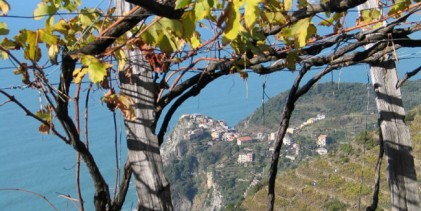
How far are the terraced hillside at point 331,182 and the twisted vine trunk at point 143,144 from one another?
62.9 feet

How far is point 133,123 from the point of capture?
5.11 feet

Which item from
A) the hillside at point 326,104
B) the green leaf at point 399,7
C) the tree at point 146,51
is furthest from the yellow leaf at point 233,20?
the hillside at point 326,104

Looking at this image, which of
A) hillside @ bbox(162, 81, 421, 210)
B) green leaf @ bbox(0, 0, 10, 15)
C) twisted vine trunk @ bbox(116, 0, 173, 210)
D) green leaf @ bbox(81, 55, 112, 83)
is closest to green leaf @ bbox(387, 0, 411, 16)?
twisted vine trunk @ bbox(116, 0, 173, 210)

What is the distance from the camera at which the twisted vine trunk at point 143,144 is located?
1.55 m

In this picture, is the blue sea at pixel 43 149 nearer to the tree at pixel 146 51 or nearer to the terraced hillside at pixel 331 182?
the terraced hillside at pixel 331 182

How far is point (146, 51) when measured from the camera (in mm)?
1600

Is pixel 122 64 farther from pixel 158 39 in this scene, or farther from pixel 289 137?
pixel 289 137

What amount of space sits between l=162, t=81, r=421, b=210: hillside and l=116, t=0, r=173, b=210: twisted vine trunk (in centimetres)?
2365

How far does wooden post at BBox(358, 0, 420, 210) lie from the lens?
2.46 m

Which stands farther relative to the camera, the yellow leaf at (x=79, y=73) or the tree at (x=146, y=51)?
the yellow leaf at (x=79, y=73)

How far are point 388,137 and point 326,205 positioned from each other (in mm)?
19944

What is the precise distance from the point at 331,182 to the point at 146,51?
22.2 m

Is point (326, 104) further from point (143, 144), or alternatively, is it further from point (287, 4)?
point (143, 144)

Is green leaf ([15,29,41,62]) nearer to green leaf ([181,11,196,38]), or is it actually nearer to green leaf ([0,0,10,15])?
green leaf ([0,0,10,15])
